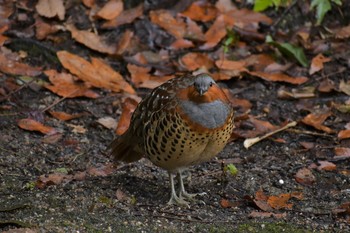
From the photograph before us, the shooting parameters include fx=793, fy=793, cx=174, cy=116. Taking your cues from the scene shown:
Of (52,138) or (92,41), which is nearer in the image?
(52,138)

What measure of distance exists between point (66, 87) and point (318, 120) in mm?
2127

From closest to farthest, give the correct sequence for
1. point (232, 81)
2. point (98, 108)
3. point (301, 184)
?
point (301, 184), point (98, 108), point (232, 81)

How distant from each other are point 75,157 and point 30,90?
46.2 inches

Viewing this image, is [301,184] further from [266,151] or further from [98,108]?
[98,108]

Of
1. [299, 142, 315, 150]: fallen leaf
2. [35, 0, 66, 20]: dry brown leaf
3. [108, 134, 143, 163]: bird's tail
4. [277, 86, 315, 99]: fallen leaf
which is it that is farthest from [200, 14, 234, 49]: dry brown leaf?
[108, 134, 143, 163]: bird's tail

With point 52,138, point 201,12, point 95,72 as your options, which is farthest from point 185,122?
point 201,12

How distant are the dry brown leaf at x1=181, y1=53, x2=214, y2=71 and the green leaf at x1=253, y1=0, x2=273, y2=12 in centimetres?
81

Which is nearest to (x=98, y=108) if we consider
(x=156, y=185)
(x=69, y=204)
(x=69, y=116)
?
(x=69, y=116)

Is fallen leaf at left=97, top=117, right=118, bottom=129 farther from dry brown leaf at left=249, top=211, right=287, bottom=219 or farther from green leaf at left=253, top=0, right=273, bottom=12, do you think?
green leaf at left=253, top=0, right=273, bottom=12

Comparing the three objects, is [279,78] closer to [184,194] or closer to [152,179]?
[152,179]

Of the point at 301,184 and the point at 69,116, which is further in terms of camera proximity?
the point at 69,116

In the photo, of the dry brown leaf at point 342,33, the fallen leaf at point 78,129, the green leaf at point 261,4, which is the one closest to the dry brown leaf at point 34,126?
the fallen leaf at point 78,129

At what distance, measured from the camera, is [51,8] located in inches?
296

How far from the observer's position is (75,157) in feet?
19.0
